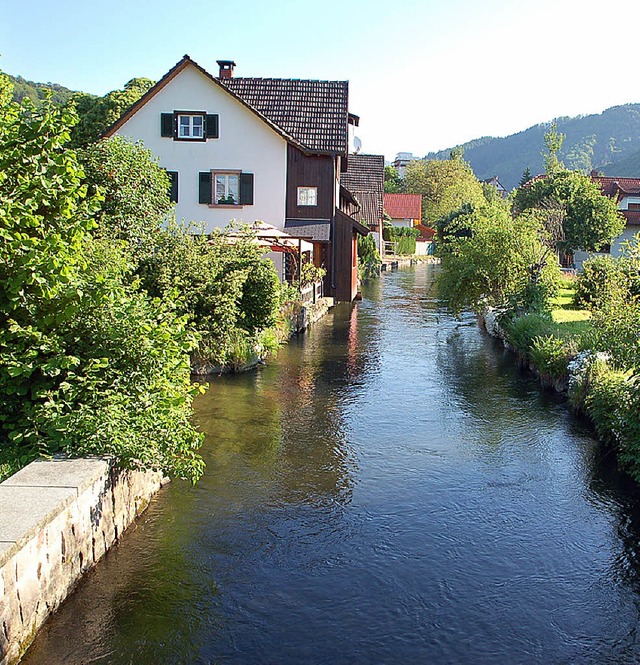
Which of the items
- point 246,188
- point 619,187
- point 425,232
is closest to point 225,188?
point 246,188

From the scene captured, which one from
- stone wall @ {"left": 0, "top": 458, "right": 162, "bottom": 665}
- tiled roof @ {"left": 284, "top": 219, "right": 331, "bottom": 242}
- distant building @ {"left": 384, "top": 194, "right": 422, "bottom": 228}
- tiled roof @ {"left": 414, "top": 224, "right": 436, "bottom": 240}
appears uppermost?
distant building @ {"left": 384, "top": 194, "right": 422, "bottom": 228}

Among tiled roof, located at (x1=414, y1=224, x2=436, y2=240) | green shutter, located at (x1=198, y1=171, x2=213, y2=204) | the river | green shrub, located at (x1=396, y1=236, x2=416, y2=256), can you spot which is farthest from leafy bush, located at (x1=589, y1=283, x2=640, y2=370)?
tiled roof, located at (x1=414, y1=224, x2=436, y2=240)

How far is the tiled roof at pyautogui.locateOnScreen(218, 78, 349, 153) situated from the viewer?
31.8m

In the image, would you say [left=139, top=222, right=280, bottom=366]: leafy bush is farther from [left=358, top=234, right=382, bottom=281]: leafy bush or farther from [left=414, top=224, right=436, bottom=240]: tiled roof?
[left=414, top=224, right=436, bottom=240]: tiled roof

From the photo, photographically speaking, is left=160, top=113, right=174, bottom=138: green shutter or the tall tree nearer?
left=160, top=113, right=174, bottom=138: green shutter

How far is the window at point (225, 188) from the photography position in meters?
30.9

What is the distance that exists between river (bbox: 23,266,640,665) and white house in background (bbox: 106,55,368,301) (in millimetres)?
17237

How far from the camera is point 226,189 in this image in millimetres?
31312

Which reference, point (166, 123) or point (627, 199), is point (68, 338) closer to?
point (166, 123)

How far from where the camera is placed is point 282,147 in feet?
101

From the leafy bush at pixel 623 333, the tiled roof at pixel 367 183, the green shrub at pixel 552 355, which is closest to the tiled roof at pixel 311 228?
the green shrub at pixel 552 355

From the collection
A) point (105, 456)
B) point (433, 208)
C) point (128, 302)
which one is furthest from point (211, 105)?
point (433, 208)

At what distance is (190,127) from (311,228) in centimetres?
640

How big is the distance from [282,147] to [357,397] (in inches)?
695
